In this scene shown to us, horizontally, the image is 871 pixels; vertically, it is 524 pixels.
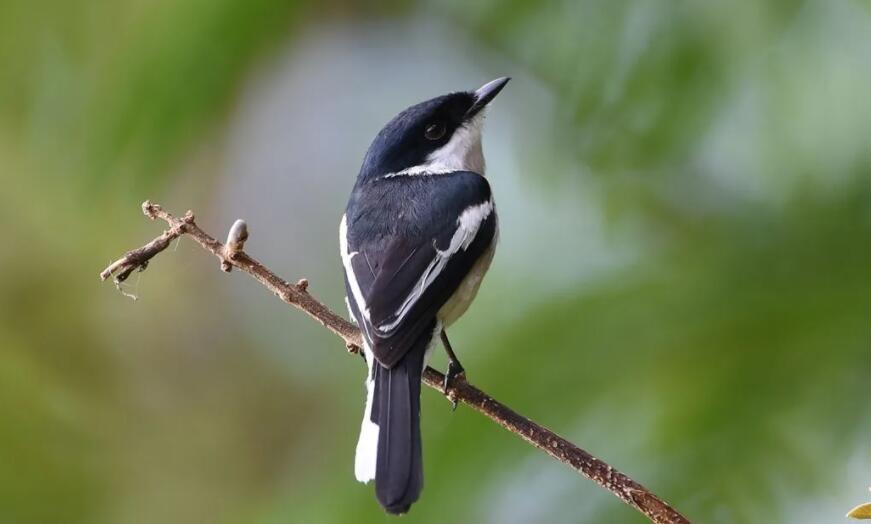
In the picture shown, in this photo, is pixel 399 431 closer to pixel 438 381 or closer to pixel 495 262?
pixel 438 381

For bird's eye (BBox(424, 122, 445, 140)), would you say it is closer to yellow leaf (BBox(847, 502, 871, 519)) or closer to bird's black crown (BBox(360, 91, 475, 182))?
bird's black crown (BBox(360, 91, 475, 182))

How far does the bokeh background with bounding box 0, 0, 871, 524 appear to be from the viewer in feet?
5.72

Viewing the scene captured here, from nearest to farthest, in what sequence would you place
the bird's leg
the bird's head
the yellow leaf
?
1. the yellow leaf
2. the bird's leg
3. the bird's head

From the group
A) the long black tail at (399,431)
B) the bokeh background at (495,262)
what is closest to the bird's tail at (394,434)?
the long black tail at (399,431)

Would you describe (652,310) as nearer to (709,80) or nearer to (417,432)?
(709,80)

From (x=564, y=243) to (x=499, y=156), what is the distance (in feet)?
0.84

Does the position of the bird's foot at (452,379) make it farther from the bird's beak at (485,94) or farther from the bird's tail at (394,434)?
the bird's beak at (485,94)

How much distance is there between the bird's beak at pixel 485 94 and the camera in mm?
1979

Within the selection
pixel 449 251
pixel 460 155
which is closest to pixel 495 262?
pixel 460 155

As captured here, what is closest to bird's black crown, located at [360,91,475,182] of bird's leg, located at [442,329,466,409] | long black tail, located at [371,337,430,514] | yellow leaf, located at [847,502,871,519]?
bird's leg, located at [442,329,466,409]

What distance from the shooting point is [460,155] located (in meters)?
1.99

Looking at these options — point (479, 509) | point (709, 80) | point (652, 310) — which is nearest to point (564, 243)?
point (652, 310)

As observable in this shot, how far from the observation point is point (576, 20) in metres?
2.07

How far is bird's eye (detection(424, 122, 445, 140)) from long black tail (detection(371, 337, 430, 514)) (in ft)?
1.73
